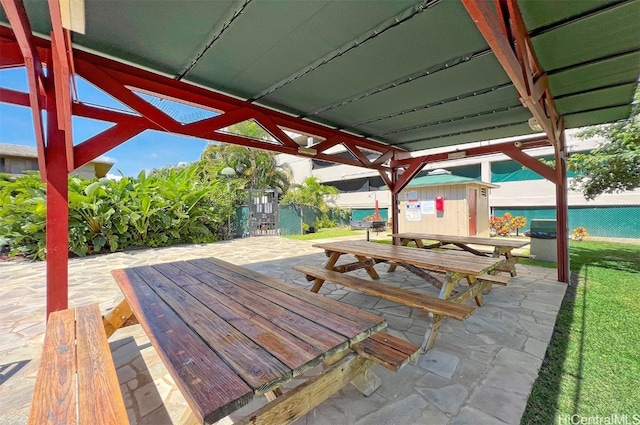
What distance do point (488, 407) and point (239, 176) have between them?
56.7 ft

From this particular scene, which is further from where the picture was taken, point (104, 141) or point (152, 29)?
point (104, 141)

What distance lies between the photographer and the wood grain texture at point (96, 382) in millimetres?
1066

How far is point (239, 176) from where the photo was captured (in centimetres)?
1750

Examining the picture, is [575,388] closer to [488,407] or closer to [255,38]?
[488,407]

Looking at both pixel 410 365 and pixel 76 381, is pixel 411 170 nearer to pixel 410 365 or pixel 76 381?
pixel 410 365

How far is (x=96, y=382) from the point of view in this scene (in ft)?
4.14

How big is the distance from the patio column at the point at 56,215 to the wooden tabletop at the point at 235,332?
2.14 feet

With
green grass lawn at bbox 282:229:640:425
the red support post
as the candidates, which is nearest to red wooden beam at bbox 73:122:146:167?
green grass lawn at bbox 282:229:640:425

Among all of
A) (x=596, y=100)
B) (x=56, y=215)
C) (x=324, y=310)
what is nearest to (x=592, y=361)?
(x=324, y=310)

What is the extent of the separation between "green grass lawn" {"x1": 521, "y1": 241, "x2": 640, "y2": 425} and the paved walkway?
106 millimetres

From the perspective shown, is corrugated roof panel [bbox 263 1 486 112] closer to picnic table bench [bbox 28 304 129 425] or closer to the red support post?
picnic table bench [bbox 28 304 129 425]

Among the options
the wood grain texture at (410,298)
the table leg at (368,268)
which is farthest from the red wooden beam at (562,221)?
the wood grain texture at (410,298)

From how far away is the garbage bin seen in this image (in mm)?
6677
